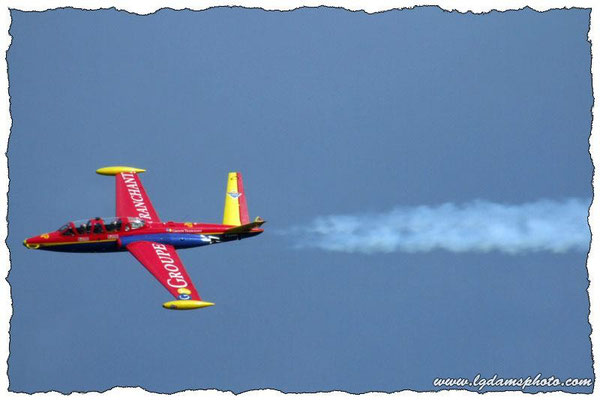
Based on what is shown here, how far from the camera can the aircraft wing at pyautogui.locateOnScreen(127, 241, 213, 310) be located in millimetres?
71812

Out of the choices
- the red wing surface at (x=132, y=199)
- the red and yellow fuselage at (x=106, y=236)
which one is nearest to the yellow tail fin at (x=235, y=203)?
the red and yellow fuselage at (x=106, y=236)

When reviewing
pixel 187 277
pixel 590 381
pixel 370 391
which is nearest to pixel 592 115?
pixel 590 381

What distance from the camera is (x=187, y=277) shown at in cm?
7450

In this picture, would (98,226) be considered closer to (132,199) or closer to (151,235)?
(151,235)

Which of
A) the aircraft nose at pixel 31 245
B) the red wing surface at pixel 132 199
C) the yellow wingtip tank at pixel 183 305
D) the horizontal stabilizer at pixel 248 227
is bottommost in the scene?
the yellow wingtip tank at pixel 183 305

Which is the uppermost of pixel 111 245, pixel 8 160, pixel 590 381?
pixel 8 160

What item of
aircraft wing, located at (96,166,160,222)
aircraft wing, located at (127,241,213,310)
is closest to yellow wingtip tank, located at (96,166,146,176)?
aircraft wing, located at (96,166,160,222)

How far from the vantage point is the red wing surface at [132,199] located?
263 ft

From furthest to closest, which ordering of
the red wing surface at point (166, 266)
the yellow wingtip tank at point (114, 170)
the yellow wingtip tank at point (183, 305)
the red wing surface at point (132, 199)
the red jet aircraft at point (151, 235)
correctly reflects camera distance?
the yellow wingtip tank at point (114, 170)
the red wing surface at point (132, 199)
the red jet aircraft at point (151, 235)
the red wing surface at point (166, 266)
the yellow wingtip tank at point (183, 305)

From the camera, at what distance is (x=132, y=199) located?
267ft

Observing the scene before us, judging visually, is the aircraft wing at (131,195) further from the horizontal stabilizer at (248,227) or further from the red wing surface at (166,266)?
the horizontal stabilizer at (248,227)

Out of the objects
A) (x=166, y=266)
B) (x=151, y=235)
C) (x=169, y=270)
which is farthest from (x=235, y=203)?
(x=169, y=270)

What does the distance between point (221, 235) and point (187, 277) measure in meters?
5.56

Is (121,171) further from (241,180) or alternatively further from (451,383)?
(451,383)
